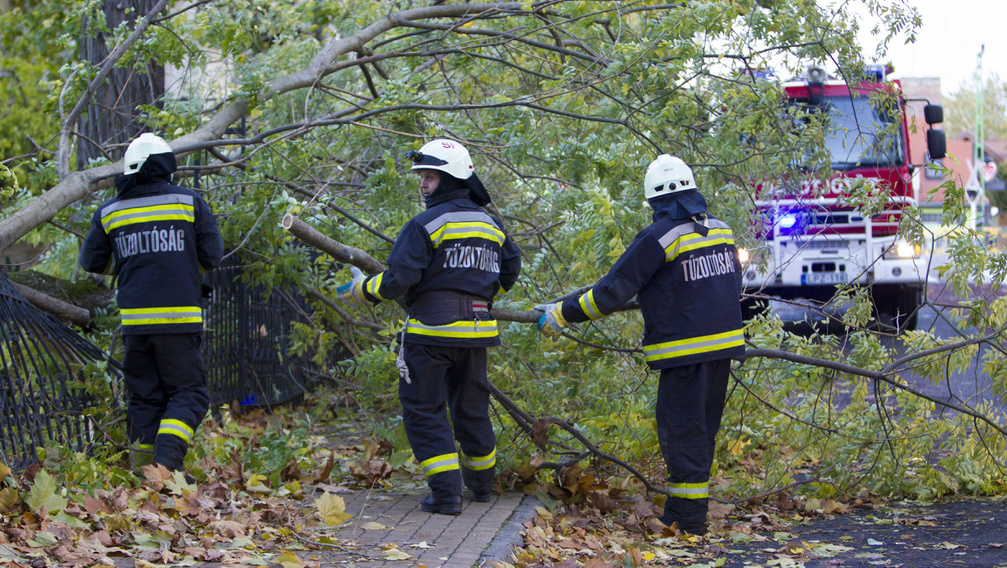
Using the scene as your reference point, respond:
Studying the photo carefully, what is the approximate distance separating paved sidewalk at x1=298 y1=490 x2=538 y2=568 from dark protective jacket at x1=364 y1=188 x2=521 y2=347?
0.82 m

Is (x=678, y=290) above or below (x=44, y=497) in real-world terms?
above

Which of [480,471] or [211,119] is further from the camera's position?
[211,119]

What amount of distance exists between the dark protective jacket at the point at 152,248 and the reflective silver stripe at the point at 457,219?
1301 mm

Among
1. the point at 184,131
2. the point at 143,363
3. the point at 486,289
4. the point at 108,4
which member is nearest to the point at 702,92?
the point at 486,289

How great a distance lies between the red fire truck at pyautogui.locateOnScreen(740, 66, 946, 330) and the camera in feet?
18.1

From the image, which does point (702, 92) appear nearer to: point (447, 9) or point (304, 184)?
→ point (447, 9)

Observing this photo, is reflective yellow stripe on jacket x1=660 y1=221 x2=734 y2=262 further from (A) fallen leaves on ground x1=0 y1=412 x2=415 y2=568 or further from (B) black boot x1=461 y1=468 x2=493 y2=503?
(A) fallen leaves on ground x1=0 y1=412 x2=415 y2=568

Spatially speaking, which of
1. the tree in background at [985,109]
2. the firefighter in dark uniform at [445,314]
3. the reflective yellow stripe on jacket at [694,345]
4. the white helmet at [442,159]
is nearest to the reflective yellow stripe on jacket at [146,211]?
the firefighter in dark uniform at [445,314]

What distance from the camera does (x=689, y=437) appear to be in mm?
4422

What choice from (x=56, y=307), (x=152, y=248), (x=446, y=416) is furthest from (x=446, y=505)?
(x=56, y=307)

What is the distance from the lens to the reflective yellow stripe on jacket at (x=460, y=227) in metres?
4.29

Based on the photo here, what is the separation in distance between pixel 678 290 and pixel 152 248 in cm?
266

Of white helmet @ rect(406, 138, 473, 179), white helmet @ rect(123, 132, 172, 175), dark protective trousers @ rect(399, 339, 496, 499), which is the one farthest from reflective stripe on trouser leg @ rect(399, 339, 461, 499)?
white helmet @ rect(123, 132, 172, 175)

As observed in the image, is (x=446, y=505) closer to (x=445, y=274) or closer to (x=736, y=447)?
(x=445, y=274)
